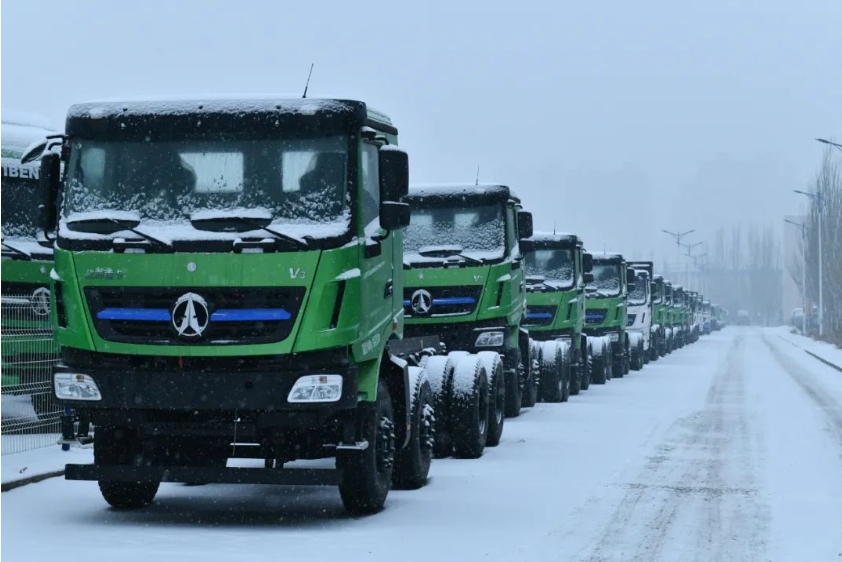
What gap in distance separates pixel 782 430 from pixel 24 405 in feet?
30.5

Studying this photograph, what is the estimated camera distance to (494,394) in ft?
54.5

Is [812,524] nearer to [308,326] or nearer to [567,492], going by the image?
[567,492]

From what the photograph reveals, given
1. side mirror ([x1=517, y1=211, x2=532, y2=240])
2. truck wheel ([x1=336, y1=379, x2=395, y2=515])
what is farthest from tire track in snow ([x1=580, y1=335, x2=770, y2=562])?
side mirror ([x1=517, y1=211, x2=532, y2=240])

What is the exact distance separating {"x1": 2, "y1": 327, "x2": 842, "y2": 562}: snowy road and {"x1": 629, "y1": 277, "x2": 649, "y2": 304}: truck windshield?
910 inches

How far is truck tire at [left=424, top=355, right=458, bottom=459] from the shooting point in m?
15.2

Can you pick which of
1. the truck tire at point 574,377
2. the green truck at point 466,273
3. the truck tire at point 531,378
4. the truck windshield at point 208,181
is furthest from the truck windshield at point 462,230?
the truck tire at point 574,377

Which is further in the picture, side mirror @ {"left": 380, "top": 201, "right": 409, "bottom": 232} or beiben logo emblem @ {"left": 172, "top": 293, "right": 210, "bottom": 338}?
side mirror @ {"left": 380, "top": 201, "right": 409, "bottom": 232}

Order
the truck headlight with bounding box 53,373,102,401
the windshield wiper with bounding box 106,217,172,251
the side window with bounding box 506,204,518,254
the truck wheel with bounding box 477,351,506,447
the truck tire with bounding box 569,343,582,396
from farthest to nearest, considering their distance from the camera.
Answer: the truck tire with bounding box 569,343,582,396 → the side window with bounding box 506,204,518,254 → the truck wheel with bounding box 477,351,506,447 → the truck headlight with bounding box 53,373,102,401 → the windshield wiper with bounding box 106,217,172,251

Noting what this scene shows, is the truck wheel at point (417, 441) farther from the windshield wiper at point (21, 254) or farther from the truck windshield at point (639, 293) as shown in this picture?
the truck windshield at point (639, 293)

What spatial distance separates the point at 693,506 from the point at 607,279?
22947 millimetres

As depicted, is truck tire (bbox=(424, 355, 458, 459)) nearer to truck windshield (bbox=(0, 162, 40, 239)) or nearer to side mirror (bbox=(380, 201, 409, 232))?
side mirror (bbox=(380, 201, 409, 232))

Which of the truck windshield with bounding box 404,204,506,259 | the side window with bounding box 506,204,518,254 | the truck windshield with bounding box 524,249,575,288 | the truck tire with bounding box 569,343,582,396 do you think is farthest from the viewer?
the truck tire with bounding box 569,343,582,396

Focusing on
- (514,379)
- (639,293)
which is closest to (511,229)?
(514,379)

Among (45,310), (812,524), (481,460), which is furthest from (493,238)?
(812,524)
